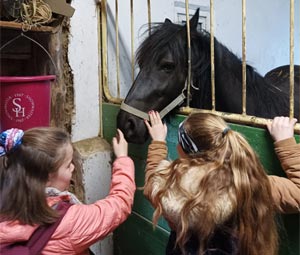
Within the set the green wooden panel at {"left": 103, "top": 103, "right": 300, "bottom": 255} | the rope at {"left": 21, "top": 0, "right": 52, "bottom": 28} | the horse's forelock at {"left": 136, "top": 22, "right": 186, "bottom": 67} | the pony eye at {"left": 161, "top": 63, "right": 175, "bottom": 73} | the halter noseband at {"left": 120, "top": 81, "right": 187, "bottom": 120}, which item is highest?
the rope at {"left": 21, "top": 0, "right": 52, "bottom": 28}

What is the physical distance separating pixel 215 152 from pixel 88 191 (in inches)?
43.8

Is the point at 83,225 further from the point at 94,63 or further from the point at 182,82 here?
the point at 94,63

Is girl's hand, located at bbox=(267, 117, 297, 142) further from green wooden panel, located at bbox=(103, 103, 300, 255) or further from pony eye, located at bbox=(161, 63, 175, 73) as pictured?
pony eye, located at bbox=(161, 63, 175, 73)

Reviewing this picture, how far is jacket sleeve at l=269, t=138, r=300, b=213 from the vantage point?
2.77ft

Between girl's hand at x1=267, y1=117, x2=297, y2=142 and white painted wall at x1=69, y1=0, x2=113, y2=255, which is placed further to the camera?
white painted wall at x1=69, y1=0, x2=113, y2=255

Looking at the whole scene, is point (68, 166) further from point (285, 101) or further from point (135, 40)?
point (135, 40)

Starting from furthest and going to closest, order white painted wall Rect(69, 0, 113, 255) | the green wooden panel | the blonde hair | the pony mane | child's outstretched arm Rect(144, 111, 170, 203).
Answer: white painted wall Rect(69, 0, 113, 255)
the pony mane
the green wooden panel
child's outstretched arm Rect(144, 111, 170, 203)
the blonde hair

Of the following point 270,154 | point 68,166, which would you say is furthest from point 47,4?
point 270,154

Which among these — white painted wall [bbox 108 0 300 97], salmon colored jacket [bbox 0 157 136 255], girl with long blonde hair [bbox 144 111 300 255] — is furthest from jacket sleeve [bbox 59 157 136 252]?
white painted wall [bbox 108 0 300 97]

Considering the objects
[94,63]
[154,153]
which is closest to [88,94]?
[94,63]

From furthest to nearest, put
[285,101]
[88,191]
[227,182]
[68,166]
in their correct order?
[88,191] → [285,101] → [68,166] → [227,182]

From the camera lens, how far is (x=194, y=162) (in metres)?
0.84

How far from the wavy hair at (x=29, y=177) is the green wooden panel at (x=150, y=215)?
27cm

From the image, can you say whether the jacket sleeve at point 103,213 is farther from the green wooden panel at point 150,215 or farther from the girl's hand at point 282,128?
the girl's hand at point 282,128
